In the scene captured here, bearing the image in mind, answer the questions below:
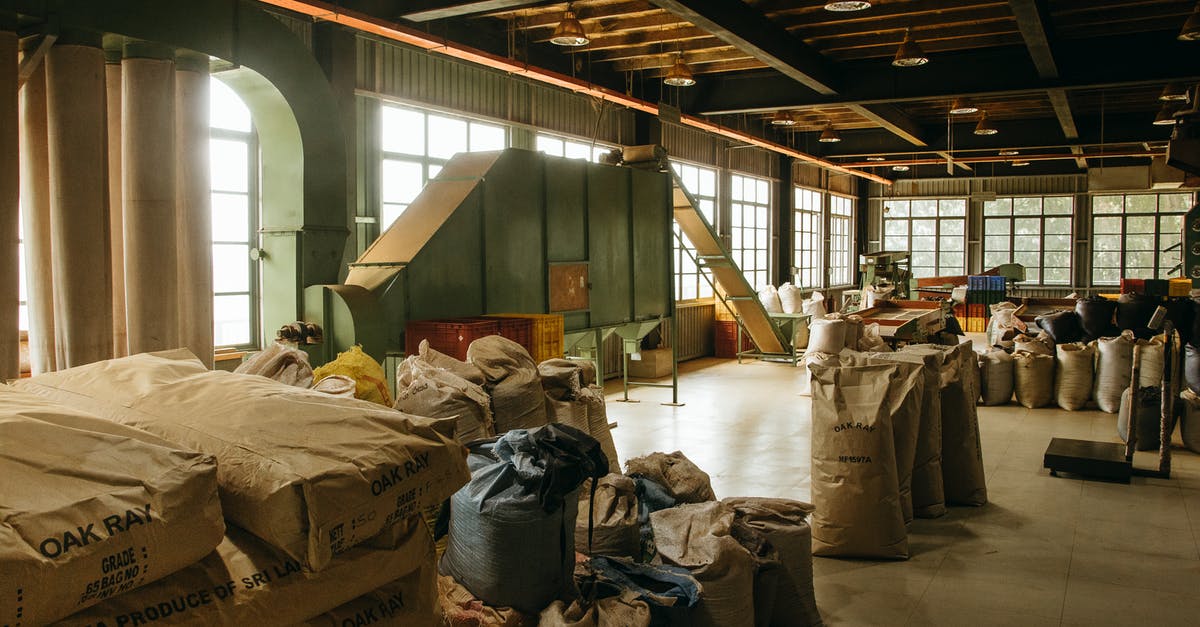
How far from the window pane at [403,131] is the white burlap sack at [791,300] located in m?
8.08

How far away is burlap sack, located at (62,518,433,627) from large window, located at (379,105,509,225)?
229 inches

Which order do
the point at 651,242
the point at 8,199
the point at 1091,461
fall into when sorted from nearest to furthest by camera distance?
the point at 8,199 → the point at 1091,461 → the point at 651,242

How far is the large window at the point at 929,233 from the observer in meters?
22.2

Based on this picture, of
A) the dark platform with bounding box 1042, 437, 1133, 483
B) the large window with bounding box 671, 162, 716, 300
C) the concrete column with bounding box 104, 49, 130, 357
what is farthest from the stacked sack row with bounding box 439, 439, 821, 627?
the large window with bounding box 671, 162, 716, 300

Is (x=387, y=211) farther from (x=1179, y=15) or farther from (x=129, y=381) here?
(x=1179, y=15)

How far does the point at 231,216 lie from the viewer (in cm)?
696

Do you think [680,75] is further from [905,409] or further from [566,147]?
[905,409]

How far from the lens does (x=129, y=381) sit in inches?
102

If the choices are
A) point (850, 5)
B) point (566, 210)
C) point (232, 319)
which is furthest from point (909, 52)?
point (232, 319)

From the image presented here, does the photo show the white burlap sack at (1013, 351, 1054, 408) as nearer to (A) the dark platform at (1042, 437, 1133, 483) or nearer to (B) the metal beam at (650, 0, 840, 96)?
(A) the dark platform at (1042, 437, 1133, 483)

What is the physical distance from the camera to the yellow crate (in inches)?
235

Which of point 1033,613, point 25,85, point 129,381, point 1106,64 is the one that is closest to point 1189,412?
point 1106,64

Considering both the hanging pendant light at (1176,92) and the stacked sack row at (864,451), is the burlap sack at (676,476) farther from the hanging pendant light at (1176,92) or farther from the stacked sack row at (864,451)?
the hanging pendant light at (1176,92)

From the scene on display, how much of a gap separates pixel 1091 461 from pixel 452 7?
5670 mm
